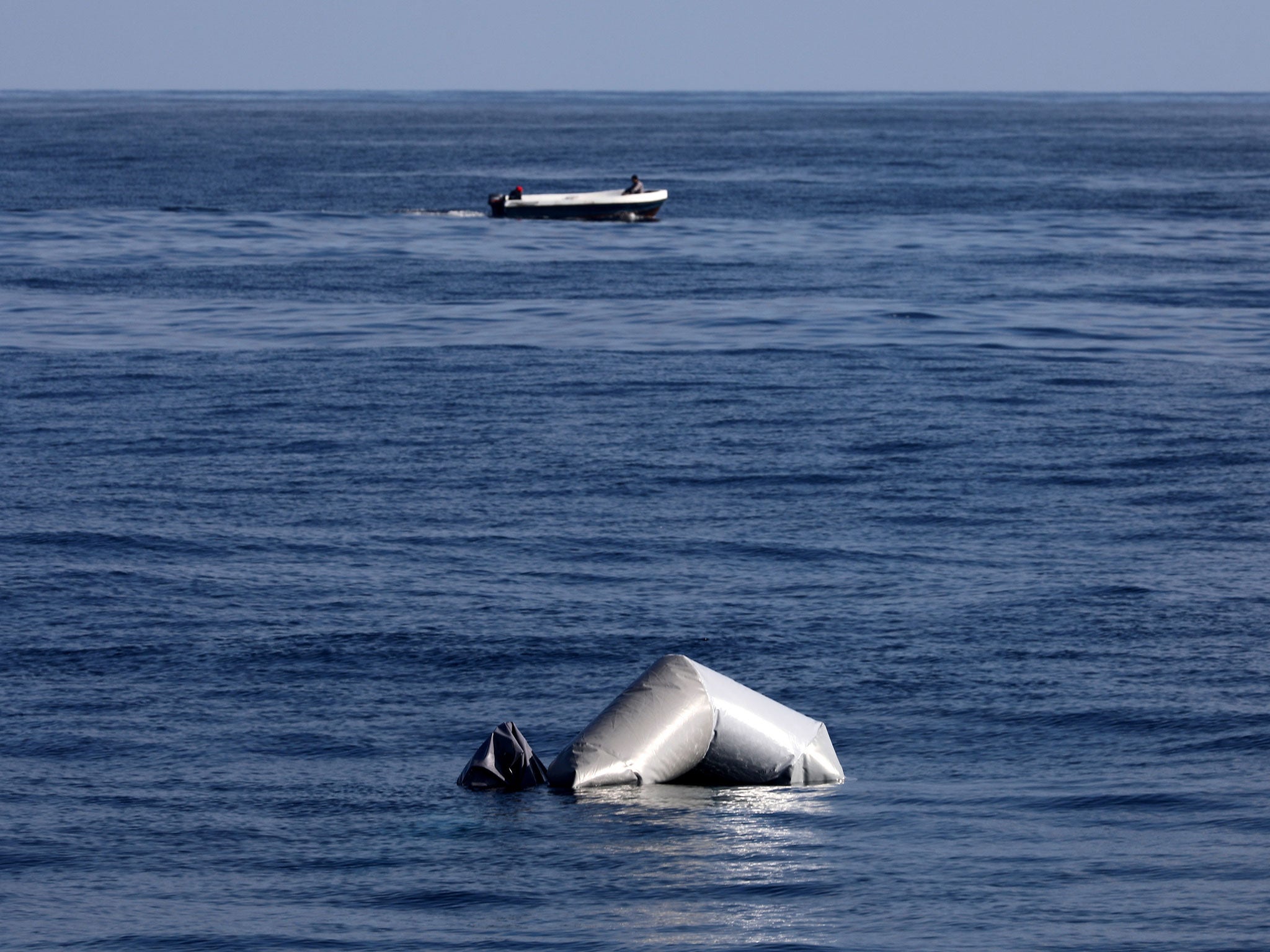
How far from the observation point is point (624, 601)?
1734 cm

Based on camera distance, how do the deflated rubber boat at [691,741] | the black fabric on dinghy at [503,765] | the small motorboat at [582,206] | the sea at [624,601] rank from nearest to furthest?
the sea at [624,601] → the deflated rubber boat at [691,741] → the black fabric on dinghy at [503,765] → the small motorboat at [582,206]

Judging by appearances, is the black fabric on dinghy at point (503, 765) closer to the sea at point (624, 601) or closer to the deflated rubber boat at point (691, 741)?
the deflated rubber boat at point (691, 741)

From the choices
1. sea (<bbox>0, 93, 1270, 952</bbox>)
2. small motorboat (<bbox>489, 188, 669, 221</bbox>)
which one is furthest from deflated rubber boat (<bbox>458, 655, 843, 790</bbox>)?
small motorboat (<bbox>489, 188, 669, 221</bbox>)

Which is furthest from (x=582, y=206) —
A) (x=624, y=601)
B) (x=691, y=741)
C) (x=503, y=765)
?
(x=691, y=741)

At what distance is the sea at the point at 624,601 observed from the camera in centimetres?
1069

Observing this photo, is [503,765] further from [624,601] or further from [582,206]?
[582,206]

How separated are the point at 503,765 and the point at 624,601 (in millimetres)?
5100

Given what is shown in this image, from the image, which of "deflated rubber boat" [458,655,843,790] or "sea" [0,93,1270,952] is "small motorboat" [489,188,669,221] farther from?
"deflated rubber boat" [458,655,843,790]

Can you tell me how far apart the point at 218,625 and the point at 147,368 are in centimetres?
1561

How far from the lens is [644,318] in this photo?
3816 cm

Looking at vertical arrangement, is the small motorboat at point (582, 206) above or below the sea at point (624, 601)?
above

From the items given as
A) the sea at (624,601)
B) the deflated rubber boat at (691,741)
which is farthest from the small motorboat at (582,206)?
the deflated rubber boat at (691,741)

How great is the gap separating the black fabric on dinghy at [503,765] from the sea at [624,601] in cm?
14

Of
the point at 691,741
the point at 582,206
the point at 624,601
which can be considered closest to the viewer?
the point at 691,741
